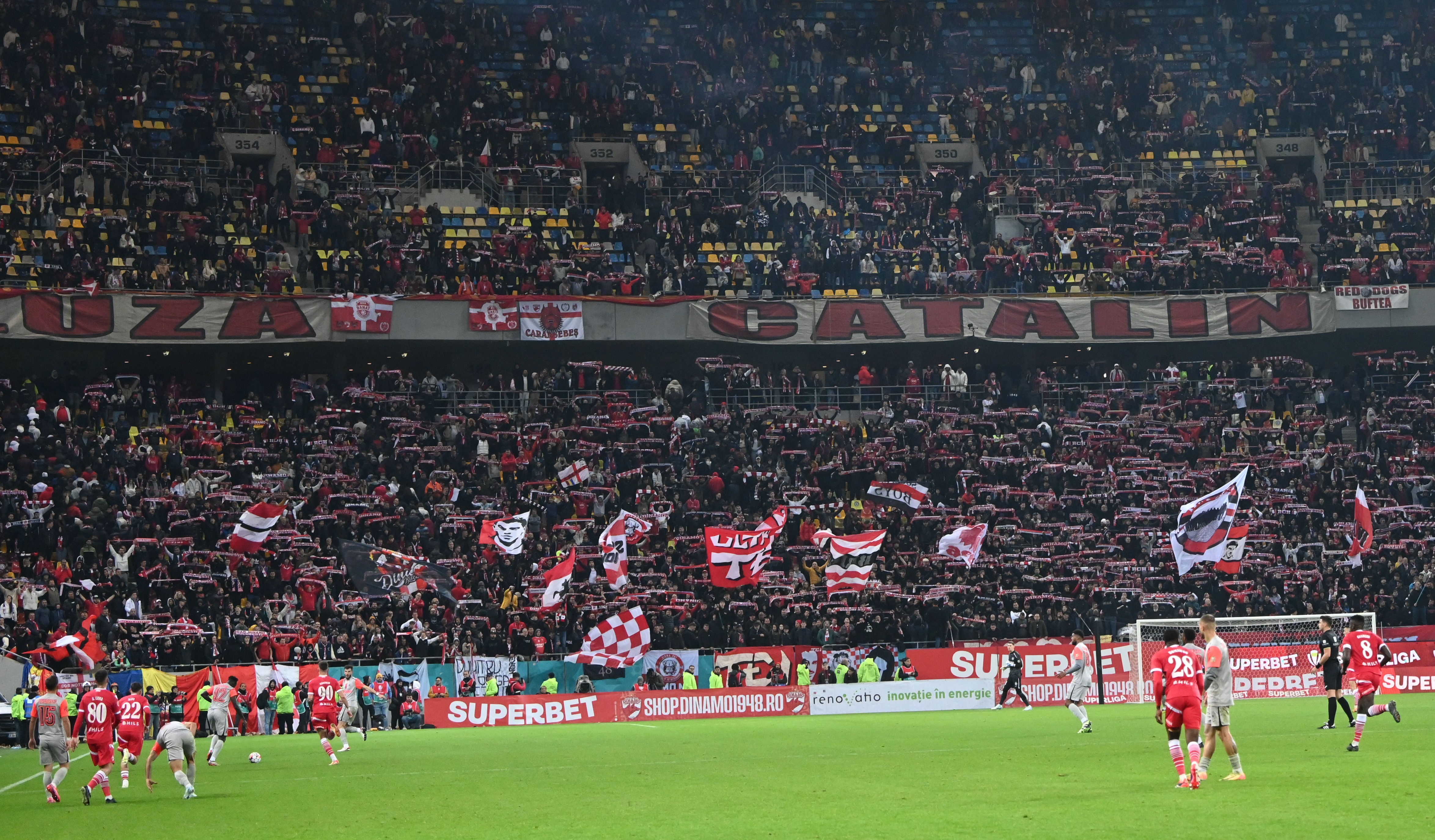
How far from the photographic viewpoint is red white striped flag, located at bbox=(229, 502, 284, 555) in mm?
44281

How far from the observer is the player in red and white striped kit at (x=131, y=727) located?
915 inches

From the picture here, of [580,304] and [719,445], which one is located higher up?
[580,304]

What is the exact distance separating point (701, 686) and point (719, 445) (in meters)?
10.3

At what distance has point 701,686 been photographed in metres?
44.8

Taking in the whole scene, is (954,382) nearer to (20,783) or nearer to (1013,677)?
(1013,677)

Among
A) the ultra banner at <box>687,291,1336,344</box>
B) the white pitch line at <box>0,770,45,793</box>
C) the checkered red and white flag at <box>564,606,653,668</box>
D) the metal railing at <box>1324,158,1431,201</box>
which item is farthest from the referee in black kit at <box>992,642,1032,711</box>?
the metal railing at <box>1324,158,1431,201</box>

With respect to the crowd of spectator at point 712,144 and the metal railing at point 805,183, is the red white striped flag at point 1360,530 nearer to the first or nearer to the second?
the crowd of spectator at point 712,144

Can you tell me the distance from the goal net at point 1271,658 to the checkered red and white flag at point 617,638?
12392mm

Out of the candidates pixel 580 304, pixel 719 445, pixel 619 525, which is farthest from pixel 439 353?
pixel 619 525

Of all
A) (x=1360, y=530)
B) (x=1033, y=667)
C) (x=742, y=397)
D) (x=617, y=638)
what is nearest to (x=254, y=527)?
(x=617, y=638)

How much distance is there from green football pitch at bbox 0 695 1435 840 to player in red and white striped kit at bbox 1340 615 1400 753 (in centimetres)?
68

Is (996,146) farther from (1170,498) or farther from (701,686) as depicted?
(701,686)

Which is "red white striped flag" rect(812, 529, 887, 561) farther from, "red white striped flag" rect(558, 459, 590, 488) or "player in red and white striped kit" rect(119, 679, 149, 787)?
"player in red and white striped kit" rect(119, 679, 149, 787)

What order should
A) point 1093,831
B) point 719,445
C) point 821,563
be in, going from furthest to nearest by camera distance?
point 719,445, point 821,563, point 1093,831
